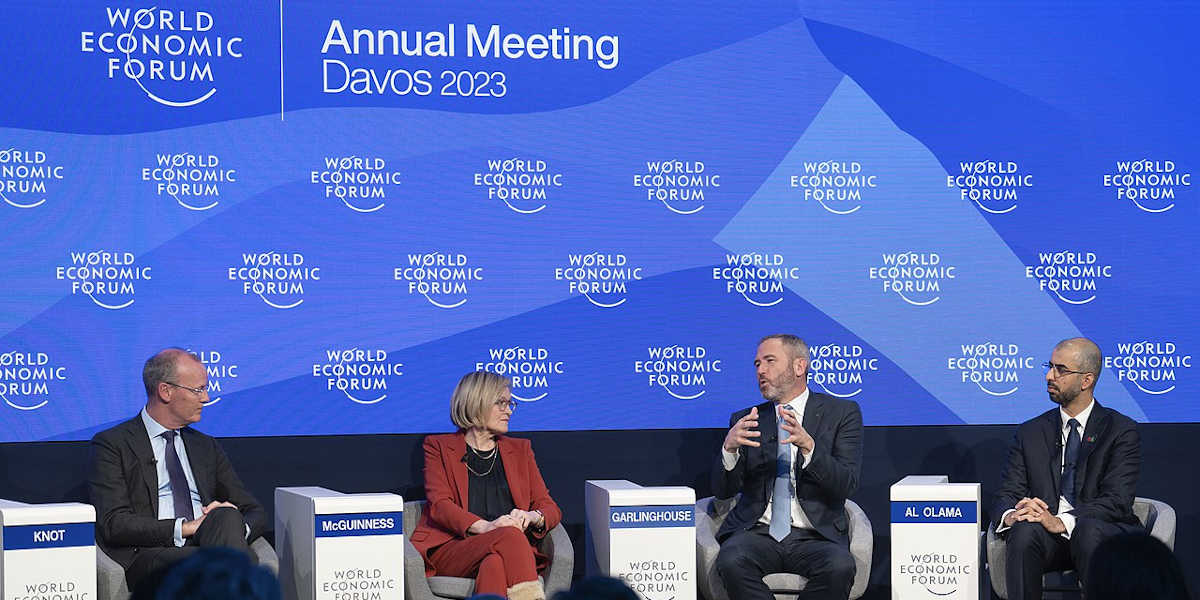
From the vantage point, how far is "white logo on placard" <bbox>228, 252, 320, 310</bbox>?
6.19 meters

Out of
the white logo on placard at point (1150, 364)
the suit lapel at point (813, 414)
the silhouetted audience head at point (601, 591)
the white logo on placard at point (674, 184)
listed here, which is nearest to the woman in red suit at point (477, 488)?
the suit lapel at point (813, 414)

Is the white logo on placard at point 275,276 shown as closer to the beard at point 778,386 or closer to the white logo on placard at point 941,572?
the beard at point 778,386

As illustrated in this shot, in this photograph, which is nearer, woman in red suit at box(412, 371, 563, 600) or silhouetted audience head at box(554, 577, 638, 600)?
silhouetted audience head at box(554, 577, 638, 600)

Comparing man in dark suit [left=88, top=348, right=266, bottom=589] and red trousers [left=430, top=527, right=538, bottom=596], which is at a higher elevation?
man in dark suit [left=88, top=348, right=266, bottom=589]

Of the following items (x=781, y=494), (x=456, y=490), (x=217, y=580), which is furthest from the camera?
(x=781, y=494)

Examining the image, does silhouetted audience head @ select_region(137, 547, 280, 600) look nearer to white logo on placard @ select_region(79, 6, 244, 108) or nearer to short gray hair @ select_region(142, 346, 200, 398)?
short gray hair @ select_region(142, 346, 200, 398)

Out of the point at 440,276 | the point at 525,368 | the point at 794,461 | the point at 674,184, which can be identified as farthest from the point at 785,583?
the point at 440,276

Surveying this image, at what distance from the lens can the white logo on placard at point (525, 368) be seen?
644cm

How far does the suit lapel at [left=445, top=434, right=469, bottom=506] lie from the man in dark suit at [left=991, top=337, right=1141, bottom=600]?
209 centimetres

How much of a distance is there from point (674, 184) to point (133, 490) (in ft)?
8.52

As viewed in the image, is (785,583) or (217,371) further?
(217,371)

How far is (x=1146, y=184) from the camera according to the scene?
6.86 m

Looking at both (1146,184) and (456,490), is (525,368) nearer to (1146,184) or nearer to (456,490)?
(456,490)

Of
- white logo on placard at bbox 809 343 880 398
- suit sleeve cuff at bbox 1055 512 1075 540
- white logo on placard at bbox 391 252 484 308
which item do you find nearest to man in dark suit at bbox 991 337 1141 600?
suit sleeve cuff at bbox 1055 512 1075 540
